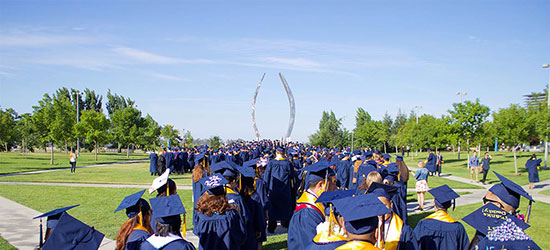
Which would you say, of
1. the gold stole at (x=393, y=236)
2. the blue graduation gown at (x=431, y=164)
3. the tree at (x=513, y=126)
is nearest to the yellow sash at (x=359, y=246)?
the gold stole at (x=393, y=236)

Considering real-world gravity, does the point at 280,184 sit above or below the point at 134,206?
below

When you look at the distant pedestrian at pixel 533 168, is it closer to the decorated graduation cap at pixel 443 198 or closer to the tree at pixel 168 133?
the decorated graduation cap at pixel 443 198

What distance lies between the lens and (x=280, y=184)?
9547mm

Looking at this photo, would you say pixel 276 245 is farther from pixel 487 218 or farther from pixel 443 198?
pixel 487 218

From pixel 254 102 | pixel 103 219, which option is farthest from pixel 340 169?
pixel 254 102

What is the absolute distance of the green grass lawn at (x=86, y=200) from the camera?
10.1m

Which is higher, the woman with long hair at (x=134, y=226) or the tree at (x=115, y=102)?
the tree at (x=115, y=102)

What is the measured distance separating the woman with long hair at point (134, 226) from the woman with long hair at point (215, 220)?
0.64m

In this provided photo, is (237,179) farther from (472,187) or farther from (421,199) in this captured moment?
(472,187)

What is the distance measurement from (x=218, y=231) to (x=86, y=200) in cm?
1066

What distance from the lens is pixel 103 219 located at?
10.3 m

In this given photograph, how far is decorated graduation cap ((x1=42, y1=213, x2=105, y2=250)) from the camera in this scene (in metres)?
3.14

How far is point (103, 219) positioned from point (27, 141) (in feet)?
181

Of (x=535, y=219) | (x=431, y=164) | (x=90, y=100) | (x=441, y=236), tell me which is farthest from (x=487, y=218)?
(x=90, y=100)
